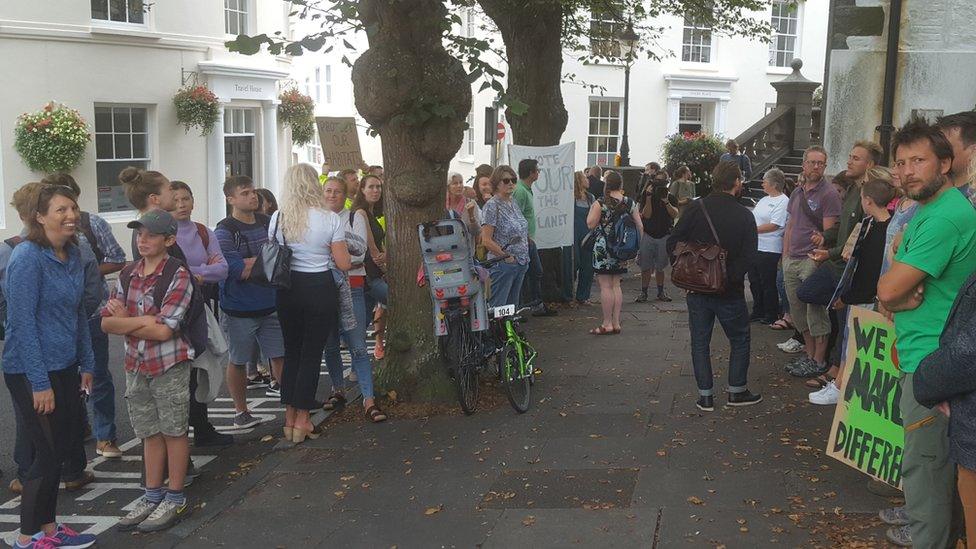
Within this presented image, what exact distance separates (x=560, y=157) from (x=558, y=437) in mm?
6530

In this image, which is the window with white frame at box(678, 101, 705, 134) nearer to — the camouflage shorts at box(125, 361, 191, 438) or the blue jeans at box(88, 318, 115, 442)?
the blue jeans at box(88, 318, 115, 442)

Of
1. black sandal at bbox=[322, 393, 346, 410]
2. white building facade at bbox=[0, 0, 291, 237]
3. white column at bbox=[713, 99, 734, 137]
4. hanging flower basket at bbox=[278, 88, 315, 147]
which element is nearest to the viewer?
black sandal at bbox=[322, 393, 346, 410]

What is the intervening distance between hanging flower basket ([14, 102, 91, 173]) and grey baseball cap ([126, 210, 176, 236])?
44.2ft

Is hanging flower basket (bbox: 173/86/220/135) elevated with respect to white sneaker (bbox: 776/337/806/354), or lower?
elevated

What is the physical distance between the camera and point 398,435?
7473 millimetres

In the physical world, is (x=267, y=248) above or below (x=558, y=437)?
above

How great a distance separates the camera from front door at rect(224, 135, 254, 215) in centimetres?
2339

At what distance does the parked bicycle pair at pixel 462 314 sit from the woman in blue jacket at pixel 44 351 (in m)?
2.83

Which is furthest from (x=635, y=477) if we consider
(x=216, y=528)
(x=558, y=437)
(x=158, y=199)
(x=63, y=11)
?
(x=63, y=11)

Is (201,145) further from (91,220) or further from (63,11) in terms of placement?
(91,220)

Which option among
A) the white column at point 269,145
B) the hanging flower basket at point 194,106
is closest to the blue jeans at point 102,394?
the hanging flower basket at point 194,106

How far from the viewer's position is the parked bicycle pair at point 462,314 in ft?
25.3

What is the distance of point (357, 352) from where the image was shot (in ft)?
25.7

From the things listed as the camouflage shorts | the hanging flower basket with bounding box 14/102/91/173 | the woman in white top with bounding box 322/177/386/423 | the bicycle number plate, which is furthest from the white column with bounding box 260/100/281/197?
the camouflage shorts
